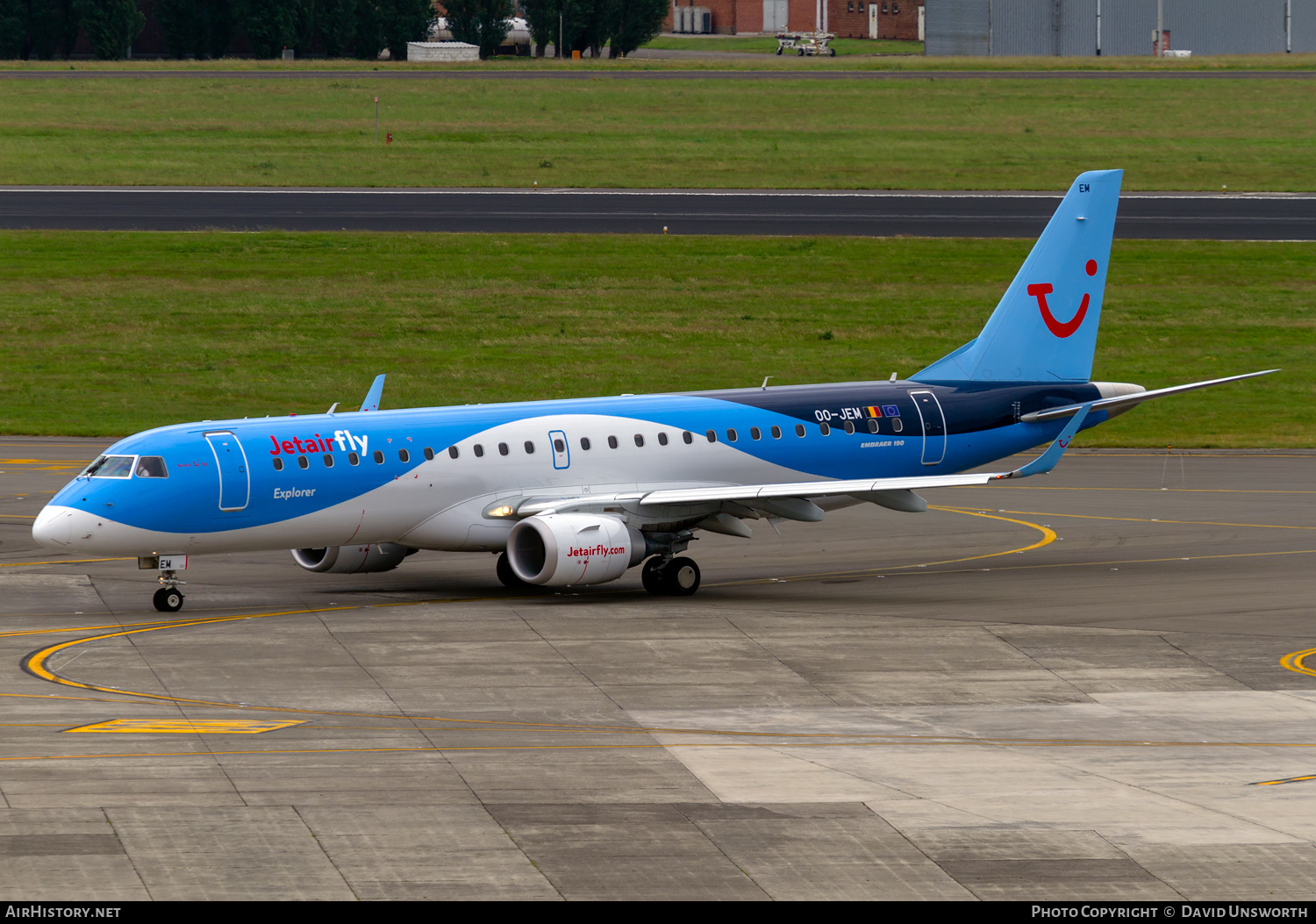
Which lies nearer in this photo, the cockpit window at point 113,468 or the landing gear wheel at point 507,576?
the cockpit window at point 113,468

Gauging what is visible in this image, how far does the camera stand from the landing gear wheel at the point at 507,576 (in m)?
40.2

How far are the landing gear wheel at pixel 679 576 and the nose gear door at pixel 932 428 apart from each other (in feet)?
24.8

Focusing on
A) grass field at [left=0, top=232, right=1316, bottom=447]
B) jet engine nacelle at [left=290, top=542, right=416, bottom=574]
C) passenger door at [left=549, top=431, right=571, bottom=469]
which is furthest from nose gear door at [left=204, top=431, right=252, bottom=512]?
grass field at [left=0, top=232, right=1316, bottom=447]

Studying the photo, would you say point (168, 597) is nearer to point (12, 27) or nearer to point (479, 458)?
point (479, 458)

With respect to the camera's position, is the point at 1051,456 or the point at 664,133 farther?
the point at 664,133

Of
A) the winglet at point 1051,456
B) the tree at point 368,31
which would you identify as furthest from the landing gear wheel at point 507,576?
the tree at point 368,31

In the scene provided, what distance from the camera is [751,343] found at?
77.4 m

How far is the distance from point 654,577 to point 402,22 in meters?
145

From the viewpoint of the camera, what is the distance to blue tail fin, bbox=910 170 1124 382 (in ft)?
151

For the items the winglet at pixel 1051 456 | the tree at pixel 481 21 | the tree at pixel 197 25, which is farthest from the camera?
the tree at pixel 481 21

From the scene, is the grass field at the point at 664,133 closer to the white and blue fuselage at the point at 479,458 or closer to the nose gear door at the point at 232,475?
the white and blue fuselage at the point at 479,458

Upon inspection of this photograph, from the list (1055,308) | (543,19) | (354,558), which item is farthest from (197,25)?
(354,558)

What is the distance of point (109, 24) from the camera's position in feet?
549
